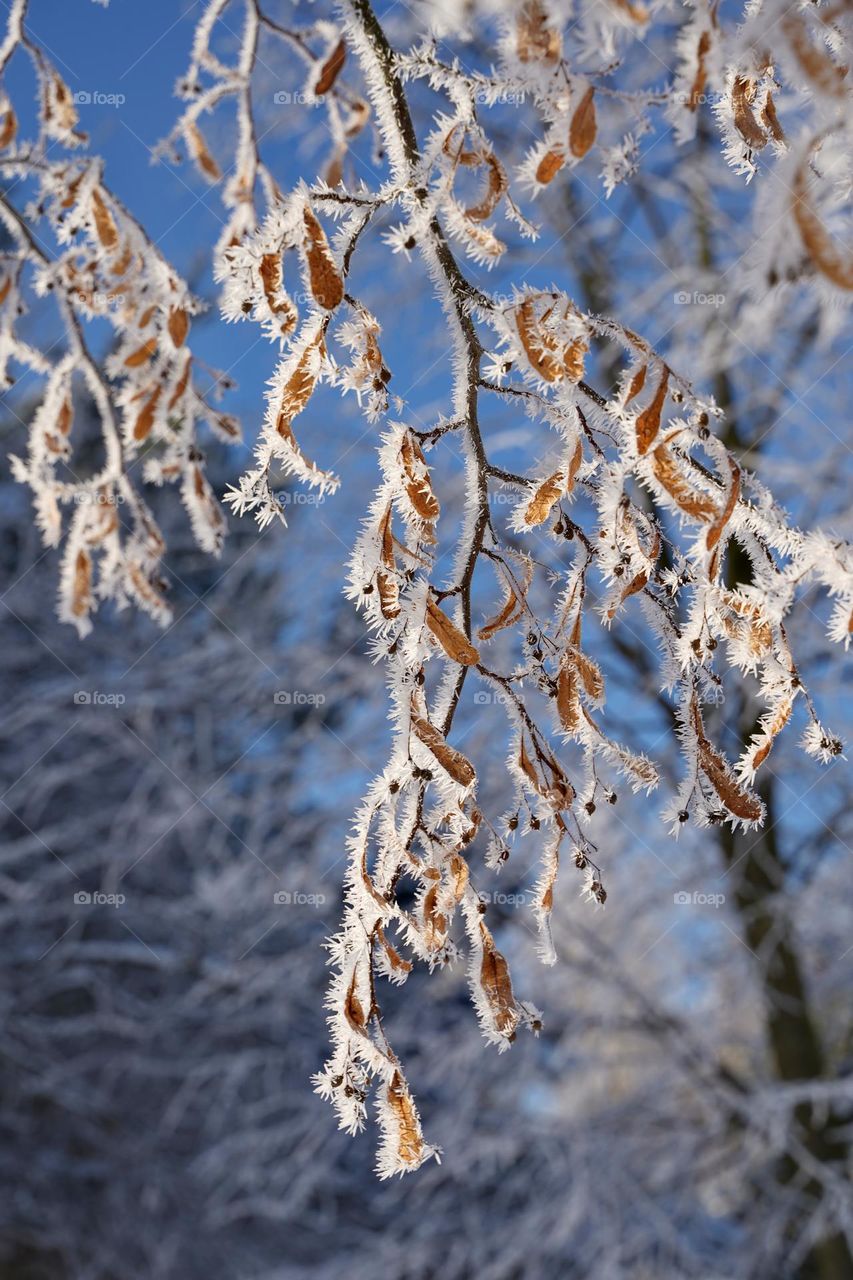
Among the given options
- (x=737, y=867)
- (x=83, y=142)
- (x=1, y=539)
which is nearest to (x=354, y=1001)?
(x=83, y=142)

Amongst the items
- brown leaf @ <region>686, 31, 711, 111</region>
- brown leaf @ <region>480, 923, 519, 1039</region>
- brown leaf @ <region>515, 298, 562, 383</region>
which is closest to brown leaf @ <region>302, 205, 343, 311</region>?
brown leaf @ <region>515, 298, 562, 383</region>

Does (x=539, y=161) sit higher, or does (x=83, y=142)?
(x=83, y=142)

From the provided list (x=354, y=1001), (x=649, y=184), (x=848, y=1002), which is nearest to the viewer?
(x=354, y=1001)

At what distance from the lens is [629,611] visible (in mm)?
4730

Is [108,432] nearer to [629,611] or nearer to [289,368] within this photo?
[289,368]

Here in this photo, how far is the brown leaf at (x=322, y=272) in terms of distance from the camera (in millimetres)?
1169

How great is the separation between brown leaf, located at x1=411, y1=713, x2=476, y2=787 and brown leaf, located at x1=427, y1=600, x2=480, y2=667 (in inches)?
3.0

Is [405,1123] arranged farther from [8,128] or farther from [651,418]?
[8,128]

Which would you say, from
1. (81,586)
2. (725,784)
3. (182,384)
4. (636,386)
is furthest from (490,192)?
(81,586)

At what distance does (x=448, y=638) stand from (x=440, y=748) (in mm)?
115

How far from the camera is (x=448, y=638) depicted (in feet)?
3.77

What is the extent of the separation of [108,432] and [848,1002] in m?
4.99

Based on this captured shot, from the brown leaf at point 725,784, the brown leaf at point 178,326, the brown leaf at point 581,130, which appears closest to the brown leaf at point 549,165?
the brown leaf at point 581,130

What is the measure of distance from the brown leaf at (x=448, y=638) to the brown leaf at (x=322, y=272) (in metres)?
Result: 0.34
